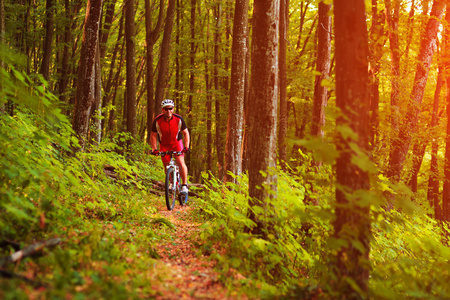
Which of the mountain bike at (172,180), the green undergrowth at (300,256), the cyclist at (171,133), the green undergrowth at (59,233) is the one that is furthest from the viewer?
the cyclist at (171,133)

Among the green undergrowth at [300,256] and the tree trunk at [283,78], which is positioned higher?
the tree trunk at [283,78]

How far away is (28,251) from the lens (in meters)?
3.67

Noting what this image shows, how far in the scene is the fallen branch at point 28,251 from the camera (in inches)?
133

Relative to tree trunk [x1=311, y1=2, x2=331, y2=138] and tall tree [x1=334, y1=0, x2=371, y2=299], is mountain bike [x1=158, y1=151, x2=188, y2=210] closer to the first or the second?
tree trunk [x1=311, y1=2, x2=331, y2=138]

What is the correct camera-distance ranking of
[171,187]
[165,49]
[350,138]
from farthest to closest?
[165,49], [171,187], [350,138]

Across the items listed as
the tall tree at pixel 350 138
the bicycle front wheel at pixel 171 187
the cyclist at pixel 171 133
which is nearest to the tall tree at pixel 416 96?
the cyclist at pixel 171 133

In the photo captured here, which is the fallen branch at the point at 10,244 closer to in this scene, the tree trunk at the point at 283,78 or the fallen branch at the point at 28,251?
the fallen branch at the point at 28,251

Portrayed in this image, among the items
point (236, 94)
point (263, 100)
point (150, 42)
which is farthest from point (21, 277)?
point (150, 42)

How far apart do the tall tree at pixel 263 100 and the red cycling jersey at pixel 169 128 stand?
3.47 metres

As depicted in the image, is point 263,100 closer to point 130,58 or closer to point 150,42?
point 130,58

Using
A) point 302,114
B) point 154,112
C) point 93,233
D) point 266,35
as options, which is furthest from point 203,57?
point 93,233

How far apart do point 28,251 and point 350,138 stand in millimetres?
3473

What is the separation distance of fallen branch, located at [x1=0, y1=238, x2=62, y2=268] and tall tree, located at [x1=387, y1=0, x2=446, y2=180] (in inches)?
428

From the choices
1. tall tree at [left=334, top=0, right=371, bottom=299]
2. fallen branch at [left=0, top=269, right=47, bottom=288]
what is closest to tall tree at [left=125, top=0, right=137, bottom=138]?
tall tree at [left=334, top=0, right=371, bottom=299]
